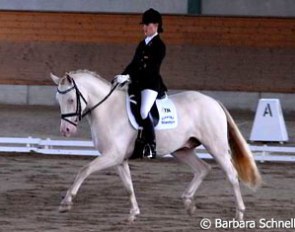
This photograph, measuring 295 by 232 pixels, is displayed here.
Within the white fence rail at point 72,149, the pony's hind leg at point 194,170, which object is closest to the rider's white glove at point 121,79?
the pony's hind leg at point 194,170

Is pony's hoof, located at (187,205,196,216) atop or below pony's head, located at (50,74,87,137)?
below

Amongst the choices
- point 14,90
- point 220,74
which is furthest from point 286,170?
point 14,90

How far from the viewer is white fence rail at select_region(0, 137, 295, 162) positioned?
14.0 meters

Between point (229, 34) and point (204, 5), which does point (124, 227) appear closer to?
point (229, 34)

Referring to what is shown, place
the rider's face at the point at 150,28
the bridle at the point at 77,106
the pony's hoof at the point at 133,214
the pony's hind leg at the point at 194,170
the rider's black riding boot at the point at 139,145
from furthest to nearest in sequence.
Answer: the pony's hind leg at the point at 194,170 → the rider's face at the point at 150,28 → the rider's black riding boot at the point at 139,145 → the pony's hoof at the point at 133,214 → the bridle at the point at 77,106

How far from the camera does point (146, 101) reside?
372 inches

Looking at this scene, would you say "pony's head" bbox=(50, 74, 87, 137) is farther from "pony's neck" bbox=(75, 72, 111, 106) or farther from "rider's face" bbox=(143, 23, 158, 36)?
"rider's face" bbox=(143, 23, 158, 36)

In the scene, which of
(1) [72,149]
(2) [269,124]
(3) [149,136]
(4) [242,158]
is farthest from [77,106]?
(2) [269,124]

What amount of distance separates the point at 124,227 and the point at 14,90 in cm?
1292

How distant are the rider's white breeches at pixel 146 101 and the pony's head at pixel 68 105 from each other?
626 mm

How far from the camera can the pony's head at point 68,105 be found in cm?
907

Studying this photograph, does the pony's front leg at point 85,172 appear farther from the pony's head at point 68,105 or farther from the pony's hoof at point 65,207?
the pony's head at point 68,105

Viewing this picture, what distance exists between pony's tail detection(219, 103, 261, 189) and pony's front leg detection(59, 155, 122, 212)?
4.75ft

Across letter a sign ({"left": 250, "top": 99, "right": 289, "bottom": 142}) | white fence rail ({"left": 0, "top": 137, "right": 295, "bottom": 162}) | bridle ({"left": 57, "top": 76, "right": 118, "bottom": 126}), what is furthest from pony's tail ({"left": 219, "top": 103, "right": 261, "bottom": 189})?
letter a sign ({"left": 250, "top": 99, "right": 289, "bottom": 142})
